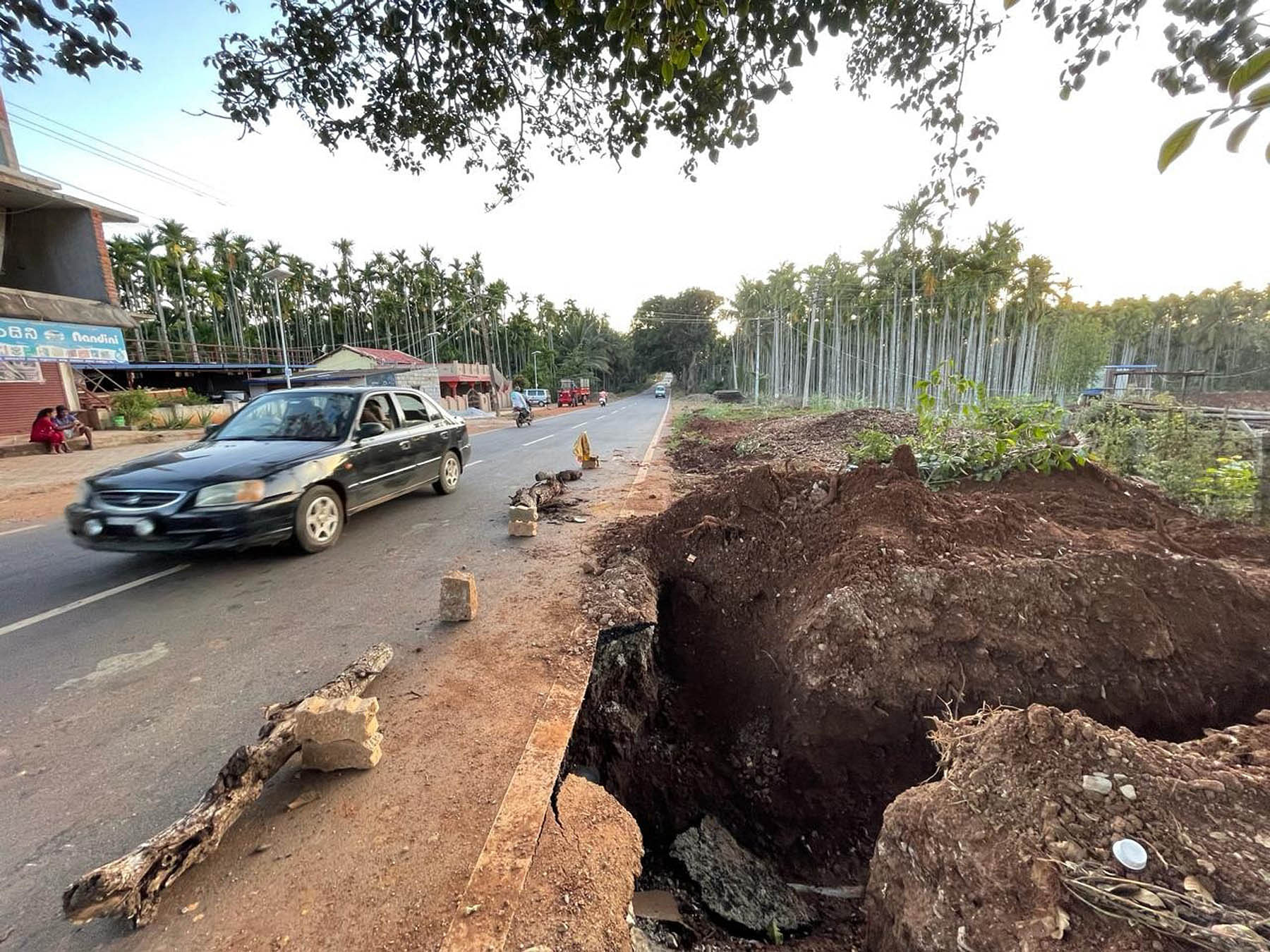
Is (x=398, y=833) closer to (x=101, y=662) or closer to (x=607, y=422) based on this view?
(x=101, y=662)

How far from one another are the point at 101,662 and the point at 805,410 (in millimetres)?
23526

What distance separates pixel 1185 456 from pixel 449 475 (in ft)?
30.1

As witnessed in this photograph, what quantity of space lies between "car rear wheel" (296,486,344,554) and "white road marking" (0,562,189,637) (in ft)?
3.32

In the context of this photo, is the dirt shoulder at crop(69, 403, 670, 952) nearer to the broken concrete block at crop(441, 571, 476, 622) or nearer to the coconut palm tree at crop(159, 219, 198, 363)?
the broken concrete block at crop(441, 571, 476, 622)

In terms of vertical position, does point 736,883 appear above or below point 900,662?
below

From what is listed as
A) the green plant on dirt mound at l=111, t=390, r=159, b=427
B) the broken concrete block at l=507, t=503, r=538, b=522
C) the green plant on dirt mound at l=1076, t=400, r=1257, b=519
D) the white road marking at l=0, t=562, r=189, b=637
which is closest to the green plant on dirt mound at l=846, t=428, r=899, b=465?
the green plant on dirt mound at l=1076, t=400, r=1257, b=519

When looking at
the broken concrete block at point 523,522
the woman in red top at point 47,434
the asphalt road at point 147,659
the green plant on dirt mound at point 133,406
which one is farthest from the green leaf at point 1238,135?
the green plant on dirt mound at point 133,406

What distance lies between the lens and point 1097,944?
4.83ft

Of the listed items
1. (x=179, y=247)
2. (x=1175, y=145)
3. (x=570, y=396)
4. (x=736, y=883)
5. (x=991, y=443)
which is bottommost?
(x=736, y=883)

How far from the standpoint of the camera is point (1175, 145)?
0.95m

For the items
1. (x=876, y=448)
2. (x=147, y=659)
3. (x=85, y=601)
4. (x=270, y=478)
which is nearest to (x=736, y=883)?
(x=147, y=659)

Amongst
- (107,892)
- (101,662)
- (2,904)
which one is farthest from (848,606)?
(101,662)

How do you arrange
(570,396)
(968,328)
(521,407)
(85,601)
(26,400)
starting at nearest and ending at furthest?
(85,601) < (26,400) < (521,407) < (968,328) < (570,396)

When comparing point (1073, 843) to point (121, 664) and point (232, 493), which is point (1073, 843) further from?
point (232, 493)
